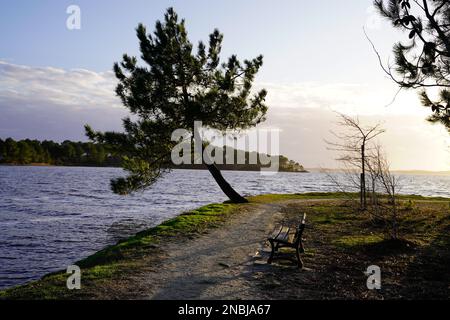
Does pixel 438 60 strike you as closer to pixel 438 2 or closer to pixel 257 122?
pixel 438 2

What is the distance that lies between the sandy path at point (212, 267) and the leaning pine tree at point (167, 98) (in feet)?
30.3

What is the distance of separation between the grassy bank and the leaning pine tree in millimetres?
5719

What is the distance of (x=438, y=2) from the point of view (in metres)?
→ 9.41

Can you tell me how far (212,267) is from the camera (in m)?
8.95

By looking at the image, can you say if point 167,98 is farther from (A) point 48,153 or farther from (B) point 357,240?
(A) point 48,153

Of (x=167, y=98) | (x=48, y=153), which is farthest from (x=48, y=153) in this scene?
(x=167, y=98)

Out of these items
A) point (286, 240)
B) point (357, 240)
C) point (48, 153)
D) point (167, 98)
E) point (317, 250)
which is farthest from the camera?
point (48, 153)

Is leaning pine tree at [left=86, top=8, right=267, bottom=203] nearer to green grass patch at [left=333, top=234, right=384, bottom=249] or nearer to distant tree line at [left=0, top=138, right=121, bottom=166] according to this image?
green grass patch at [left=333, top=234, right=384, bottom=249]

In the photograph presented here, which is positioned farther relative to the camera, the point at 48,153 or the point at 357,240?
the point at 48,153

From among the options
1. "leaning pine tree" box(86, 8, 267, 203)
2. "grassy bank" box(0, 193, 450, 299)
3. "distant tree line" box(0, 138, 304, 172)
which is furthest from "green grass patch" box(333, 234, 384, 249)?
"distant tree line" box(0, 138, 304, 172)

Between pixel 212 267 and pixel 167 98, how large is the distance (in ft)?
50.1

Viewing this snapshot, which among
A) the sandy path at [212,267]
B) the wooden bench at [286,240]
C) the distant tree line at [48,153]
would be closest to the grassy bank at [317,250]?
the sandy path at [212,267]
